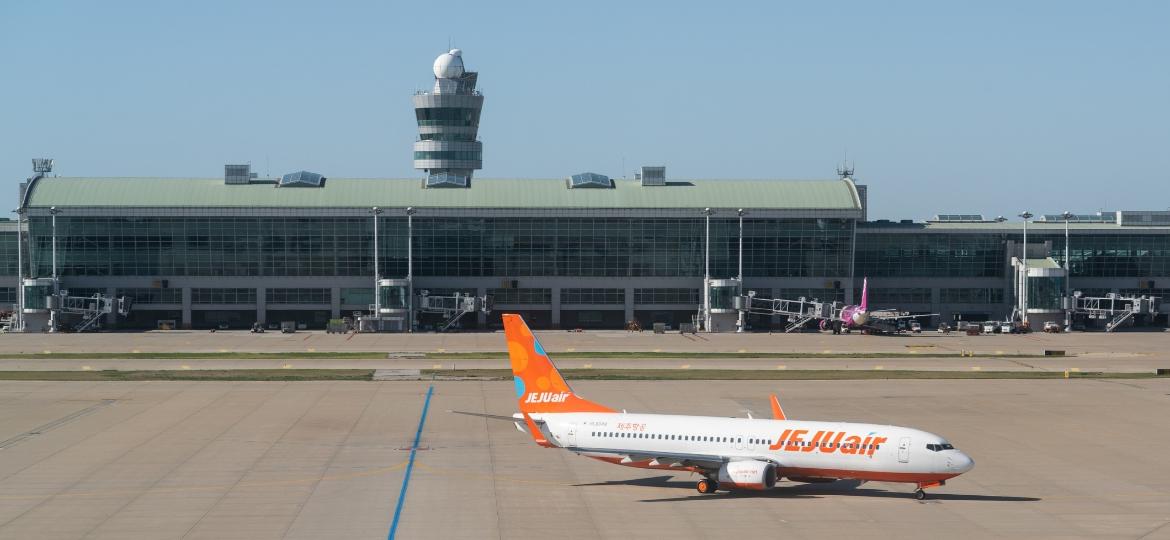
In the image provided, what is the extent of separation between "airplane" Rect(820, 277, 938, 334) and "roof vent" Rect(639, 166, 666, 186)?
103ft

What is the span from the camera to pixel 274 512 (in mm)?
47781

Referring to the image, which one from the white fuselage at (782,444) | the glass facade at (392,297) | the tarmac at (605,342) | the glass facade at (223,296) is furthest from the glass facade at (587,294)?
the white fuselage at (782,444)

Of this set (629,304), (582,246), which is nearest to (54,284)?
(582,246)

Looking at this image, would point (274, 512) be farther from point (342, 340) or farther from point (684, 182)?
point (684, 182)

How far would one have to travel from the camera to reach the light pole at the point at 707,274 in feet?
556

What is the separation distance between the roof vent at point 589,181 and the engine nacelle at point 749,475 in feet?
428

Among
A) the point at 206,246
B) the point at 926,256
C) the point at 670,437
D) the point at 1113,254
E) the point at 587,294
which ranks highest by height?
the point at 206,246

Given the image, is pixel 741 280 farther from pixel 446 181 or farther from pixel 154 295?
pixel 154 295

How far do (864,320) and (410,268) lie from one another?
5971cm

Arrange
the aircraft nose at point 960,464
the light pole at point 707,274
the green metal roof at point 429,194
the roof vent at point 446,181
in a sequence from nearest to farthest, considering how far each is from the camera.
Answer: the aircraft nose at point 960,464
the light pole at point 707,274
the green metal roof at point 429,194
the roof vent at point 446,181

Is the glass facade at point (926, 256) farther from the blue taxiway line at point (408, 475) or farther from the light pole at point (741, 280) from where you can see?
the blue taxiway line at point (408, 475)

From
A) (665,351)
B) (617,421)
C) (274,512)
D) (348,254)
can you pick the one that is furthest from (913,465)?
(348,254)

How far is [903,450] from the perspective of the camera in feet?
163

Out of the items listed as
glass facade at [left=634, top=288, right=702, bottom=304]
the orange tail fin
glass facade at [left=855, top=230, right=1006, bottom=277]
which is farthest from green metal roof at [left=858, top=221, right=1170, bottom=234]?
the orange tail fin
